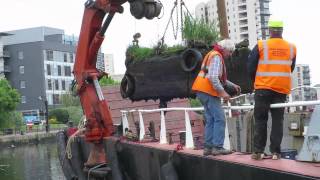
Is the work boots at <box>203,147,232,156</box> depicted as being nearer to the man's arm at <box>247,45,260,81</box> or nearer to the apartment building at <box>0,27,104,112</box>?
the man's arm at <box>247,45,260,81</box>

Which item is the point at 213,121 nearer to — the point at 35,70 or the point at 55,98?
the point at 35,70

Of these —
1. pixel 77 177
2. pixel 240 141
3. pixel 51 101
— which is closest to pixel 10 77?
pixel 51 101

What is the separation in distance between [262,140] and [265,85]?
60 cm

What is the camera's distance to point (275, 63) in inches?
231

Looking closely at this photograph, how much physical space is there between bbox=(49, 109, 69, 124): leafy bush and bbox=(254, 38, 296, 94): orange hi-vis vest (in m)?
75.9

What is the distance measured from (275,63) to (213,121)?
1320 millimetres

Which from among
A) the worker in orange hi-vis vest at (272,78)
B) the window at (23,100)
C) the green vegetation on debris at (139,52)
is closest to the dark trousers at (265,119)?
the worker in orange hi-vis vest at (272,78)

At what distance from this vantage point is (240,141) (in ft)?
26.6

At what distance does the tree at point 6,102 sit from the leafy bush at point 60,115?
43.3ft

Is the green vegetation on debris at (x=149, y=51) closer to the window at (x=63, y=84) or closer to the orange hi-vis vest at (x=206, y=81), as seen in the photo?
the orange hi-vis vest at (x=206, y=81)

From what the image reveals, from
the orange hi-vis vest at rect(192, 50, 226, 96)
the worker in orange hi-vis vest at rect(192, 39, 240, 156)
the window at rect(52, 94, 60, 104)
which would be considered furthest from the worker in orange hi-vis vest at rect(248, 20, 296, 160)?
the window at rect(52, 94, 60, 104)

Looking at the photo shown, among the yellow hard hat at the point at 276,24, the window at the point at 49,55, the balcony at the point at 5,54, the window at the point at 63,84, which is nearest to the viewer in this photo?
the yellow hard hat at the point at 276,24

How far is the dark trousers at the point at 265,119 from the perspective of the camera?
595cm

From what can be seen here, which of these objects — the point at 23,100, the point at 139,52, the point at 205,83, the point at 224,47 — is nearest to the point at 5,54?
the point at 23,100
